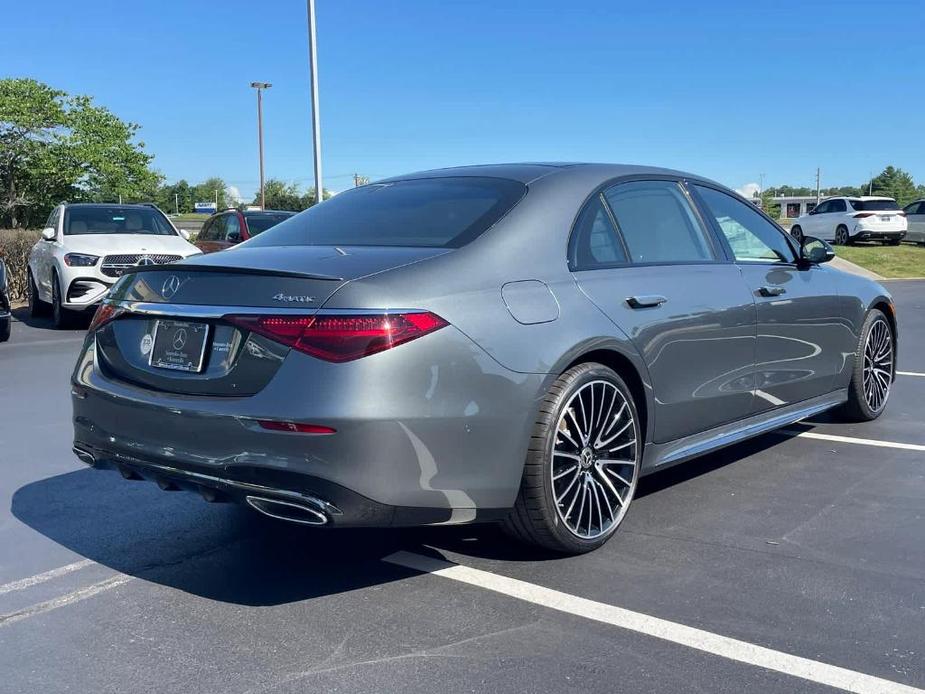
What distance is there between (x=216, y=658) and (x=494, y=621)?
3.03 feet

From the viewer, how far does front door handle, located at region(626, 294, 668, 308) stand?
4.00 metres

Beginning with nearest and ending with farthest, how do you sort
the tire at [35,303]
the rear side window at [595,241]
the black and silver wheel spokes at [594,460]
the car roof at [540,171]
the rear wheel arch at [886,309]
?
the black and silver wheel spokes at [594,460]
the rear side window at [595,241]
the car roof at [540,171]
the rear wheel arch at [886,309]
the tire at [35,303]

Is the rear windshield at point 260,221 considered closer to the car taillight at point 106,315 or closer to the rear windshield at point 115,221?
the rear windshield at point 115,221

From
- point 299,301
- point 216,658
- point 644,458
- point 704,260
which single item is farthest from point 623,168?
point 216,658

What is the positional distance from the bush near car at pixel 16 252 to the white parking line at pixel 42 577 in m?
→ 13.4

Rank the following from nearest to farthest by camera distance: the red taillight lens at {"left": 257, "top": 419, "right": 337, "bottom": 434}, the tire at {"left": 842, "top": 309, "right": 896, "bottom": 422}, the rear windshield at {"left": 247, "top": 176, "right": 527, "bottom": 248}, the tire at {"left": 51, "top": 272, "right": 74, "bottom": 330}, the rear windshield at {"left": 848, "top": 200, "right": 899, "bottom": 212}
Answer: the red taillight lens at {"left": 257, "top": 419, "right": 337, "bottom": 434} < the rear windshield at {"left": 247, "top": 176, "right": 527, "bottom": 248} < the tire at {"left": 842, "top": 309, "right": 896, "bottom": 422} < the tire at {"left": 51, "top": 272, "right": 74, "bottom": 330} < the rear windshield at {"left": 848, "top": 200, "right": 899, "bottom": 212}

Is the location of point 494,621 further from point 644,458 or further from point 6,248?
point 6,248

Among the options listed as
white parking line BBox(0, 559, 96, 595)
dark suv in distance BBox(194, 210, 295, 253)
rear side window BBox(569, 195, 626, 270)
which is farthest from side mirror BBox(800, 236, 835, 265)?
dark suv in distance BBox(194, 210, 295, 253)

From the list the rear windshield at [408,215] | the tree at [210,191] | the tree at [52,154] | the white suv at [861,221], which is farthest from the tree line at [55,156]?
the tree at [210,191]

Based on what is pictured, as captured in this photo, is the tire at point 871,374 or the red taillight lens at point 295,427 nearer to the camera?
the red taillight lens at point 295,427

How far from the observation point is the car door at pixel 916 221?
99.1 feet

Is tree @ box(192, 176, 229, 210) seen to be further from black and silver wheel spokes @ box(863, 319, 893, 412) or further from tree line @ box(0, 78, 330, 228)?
black and silver wheel spokes @ box(863, 319, 893, 412)

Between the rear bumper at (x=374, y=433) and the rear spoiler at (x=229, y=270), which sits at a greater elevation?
the rear spoiler at (x=229, y=270)

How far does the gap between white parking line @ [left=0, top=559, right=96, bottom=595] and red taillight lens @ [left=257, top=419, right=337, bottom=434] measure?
1.26 metres
